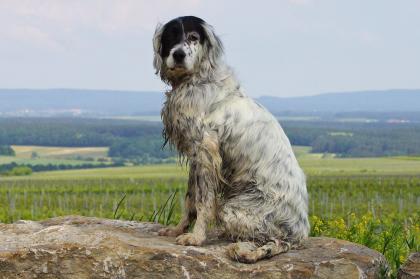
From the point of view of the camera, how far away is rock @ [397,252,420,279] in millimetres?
8492

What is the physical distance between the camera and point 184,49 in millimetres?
8086

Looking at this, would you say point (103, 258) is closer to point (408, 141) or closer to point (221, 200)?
point (221, 200)

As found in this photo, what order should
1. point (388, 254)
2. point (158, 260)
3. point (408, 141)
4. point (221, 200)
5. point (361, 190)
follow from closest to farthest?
point (158, 260) → point (221, 200) → point (388, 254) → point (361, 190) → point (408, 141)

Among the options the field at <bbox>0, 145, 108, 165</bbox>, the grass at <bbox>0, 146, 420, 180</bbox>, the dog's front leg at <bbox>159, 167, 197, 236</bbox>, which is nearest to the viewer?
the dog's front leg at <bbox>159, 167, 197, 236</bbox>

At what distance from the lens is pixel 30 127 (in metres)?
199

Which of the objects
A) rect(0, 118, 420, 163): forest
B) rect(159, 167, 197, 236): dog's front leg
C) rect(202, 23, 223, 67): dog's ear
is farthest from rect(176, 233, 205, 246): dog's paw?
rect(0, 118, 420, 163): forest

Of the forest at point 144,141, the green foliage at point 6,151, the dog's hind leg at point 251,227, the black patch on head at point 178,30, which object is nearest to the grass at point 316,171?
the forest at point 144,141

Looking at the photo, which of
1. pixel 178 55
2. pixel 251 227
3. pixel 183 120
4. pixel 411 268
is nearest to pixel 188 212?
pixel 251 227

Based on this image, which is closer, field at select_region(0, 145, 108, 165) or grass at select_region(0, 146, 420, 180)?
grass at select_region(0, 146, 420, 180)

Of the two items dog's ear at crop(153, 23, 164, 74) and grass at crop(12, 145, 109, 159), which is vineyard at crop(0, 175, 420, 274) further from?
grass at crop(12, 145, 109, 159)

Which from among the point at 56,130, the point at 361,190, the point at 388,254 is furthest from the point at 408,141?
the point at 388,254

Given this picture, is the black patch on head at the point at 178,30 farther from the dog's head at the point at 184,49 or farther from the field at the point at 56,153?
the field at the point at 56,153

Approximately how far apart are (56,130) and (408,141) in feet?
275

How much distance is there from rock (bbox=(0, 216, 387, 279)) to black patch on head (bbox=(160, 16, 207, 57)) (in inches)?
78.3
